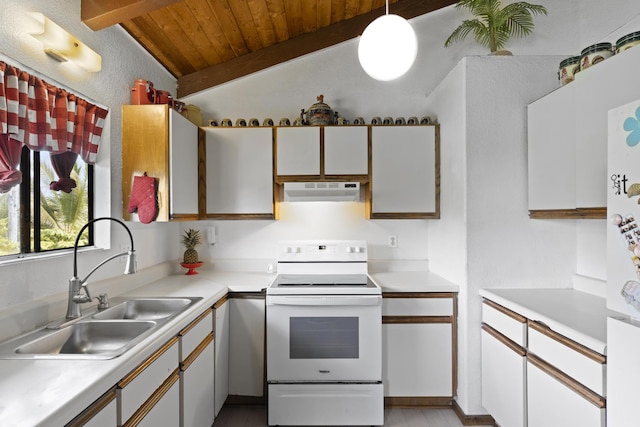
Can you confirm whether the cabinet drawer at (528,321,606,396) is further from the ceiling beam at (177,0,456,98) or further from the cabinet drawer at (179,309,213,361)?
the ceiling beam at (177,0,456,98)

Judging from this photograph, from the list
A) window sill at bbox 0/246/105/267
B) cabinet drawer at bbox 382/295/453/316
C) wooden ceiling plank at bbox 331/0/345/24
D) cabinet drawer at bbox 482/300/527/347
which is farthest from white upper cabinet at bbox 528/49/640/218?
window sill at bbox 0/246/105/267

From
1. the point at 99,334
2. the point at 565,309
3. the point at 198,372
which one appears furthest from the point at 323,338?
the point at 565,309

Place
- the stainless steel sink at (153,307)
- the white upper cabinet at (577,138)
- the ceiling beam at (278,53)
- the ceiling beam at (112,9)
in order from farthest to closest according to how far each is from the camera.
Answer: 1. the ceiling beam at (278,53)
2. the stainless steel sink at (153,307)
3. the ceiling beam at (112,9)
4. the white upper cabinet at (577,138)

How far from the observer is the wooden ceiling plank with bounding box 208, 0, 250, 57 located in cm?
223

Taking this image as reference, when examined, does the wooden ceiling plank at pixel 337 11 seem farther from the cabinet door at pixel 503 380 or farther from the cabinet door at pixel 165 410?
the cabinet door at pixel 165 410

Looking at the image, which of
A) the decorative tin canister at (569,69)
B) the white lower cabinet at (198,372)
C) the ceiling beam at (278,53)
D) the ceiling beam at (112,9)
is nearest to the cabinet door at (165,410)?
the white lower cabinet at (198,372)

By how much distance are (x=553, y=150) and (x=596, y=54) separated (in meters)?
0.50

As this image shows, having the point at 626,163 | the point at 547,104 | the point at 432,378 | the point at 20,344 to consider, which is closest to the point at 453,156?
the point at 547,104

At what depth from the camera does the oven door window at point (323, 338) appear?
7.13 ft

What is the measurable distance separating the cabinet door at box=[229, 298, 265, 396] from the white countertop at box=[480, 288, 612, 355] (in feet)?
5.01

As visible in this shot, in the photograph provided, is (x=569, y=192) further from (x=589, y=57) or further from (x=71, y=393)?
(x=71, y=393)

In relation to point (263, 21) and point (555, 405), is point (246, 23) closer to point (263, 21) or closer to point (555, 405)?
point (263, 21)

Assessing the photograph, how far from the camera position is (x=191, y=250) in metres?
2.78

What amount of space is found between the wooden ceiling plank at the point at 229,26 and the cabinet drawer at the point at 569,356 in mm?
2697
